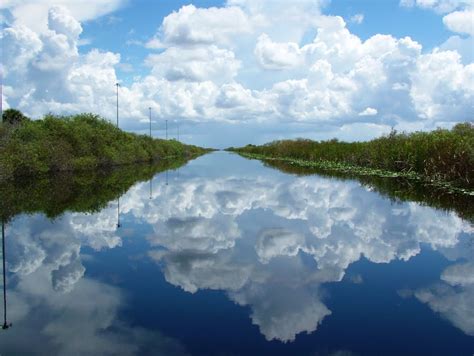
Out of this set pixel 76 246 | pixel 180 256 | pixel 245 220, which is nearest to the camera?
pixel 180 256

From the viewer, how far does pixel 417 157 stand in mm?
22422

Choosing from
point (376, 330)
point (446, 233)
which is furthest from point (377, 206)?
point (376, 330)

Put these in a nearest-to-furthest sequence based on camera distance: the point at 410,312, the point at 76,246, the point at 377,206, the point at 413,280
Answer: the point at 410,312
the point at 413,280
the point at 76,246
the point at 377,206

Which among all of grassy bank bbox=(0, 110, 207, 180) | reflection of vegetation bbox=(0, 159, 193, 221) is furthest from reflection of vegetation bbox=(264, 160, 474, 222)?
grassy bank bbox=(0, 110, 207, 180)

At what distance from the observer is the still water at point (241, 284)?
4309 mm

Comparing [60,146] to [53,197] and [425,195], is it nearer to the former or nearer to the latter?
[53,197]

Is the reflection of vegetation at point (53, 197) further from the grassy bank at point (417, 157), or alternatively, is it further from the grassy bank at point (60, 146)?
the grassy bank at point (417, 157)

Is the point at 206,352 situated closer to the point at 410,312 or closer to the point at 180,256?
the point at 410,312

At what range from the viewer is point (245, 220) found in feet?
37.1

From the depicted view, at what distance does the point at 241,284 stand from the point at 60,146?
89.5ft

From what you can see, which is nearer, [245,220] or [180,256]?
[180,256]

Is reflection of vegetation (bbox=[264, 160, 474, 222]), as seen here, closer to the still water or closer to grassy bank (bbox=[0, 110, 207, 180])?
the still water

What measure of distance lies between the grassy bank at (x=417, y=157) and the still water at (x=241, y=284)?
6292 millimetres

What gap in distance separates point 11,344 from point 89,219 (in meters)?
7.55
